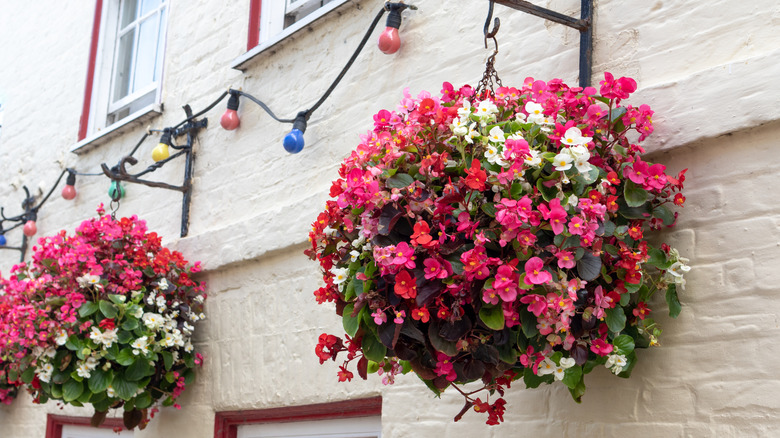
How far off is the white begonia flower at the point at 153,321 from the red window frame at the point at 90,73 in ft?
7.99

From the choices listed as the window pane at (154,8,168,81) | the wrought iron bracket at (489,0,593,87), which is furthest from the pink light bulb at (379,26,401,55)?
the window pane at (154,8,168,81)

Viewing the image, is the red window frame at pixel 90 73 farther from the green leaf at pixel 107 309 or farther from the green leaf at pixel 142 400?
the green leaf at pixel 142 400

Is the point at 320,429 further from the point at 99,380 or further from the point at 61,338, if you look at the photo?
the point at 61,338

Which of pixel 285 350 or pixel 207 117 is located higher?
pixel 207 117

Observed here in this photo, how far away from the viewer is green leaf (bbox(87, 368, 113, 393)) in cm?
404

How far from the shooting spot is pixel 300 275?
13.2 feet

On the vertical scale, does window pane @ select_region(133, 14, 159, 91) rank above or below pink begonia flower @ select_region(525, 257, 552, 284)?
above

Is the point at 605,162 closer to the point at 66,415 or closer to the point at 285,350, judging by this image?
the point at 285,350

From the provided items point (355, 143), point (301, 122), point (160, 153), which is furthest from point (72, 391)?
point (355, 143)

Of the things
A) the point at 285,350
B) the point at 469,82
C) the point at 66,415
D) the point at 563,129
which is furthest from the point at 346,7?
the point at 66,415

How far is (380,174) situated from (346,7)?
189cm

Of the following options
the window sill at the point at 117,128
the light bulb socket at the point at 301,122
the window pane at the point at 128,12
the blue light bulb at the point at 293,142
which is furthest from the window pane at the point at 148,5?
the blue light bulb at the point at 293,142

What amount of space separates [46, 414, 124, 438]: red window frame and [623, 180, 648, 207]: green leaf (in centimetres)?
380

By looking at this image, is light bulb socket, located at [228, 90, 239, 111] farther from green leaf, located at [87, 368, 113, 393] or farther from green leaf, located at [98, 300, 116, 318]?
green leaf, located at [87, 368, 113, 393]
